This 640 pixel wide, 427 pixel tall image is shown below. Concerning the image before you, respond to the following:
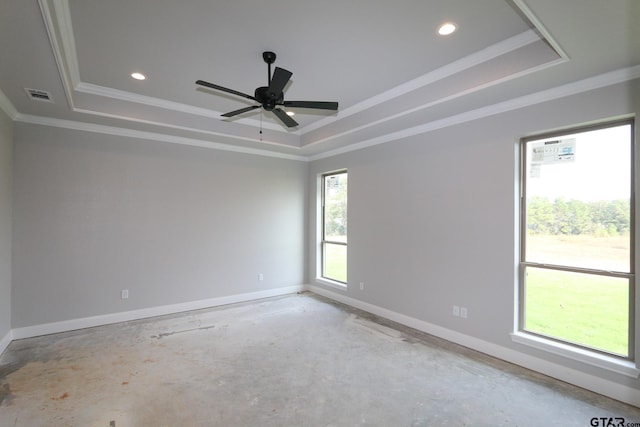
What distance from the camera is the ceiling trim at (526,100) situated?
2.42 m

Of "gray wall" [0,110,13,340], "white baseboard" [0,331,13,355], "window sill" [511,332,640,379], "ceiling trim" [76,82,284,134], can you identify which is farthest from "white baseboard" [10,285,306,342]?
"window sill" [511,332,640,379]

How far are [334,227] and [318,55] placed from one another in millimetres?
3383

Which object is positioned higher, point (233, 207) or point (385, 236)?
point (233, 207)

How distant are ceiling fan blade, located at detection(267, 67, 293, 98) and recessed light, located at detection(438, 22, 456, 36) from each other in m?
1.31

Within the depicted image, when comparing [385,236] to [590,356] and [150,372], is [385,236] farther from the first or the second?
[150,372]

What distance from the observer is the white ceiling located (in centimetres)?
207

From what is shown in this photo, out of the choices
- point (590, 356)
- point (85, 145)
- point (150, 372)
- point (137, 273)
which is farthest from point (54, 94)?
point (590, 356)

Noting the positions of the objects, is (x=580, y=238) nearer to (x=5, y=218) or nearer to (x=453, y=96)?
(x=453, y=96)

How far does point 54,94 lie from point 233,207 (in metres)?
2.71

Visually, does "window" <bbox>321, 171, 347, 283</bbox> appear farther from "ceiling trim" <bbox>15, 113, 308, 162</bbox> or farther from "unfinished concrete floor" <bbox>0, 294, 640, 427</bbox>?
"unfinished concrete floor" <bbox>0, 294, 640, 427</bbox>

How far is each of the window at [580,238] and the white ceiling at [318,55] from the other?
60 cm

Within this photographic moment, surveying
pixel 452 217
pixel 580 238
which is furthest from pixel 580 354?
pixel 452 217

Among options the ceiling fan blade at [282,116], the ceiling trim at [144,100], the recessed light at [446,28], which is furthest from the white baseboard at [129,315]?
the recessed light at [446,28]

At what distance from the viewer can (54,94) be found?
3051 mm
